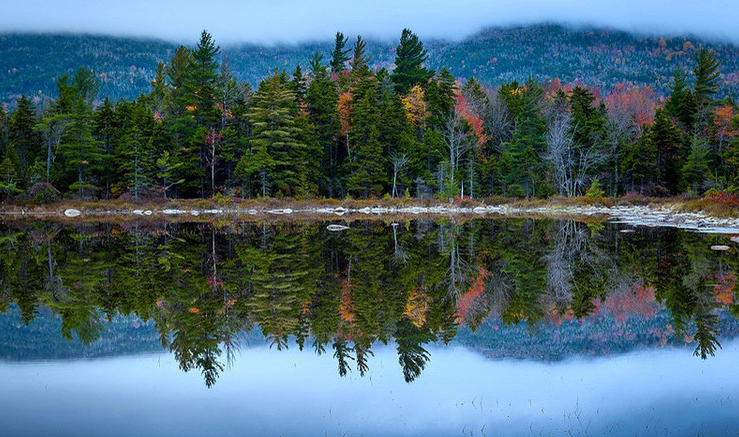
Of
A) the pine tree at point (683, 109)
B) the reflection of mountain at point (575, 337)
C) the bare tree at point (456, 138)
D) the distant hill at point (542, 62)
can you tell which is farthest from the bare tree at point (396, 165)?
the distant hill at point (542, 62)

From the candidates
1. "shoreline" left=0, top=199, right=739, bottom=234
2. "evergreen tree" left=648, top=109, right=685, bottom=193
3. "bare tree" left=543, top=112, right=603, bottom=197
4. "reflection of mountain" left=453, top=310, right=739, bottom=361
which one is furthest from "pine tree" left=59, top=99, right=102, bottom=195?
"evergreen tree" left=648, top=109, right=685, bottom=193

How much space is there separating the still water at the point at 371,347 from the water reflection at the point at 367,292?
2.2 inches

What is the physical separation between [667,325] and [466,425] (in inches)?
186

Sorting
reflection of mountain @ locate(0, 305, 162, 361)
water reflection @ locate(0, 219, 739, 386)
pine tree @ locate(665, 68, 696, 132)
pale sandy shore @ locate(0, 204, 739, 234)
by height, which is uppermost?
pine tree @ locate(665, 68, 696, 132)

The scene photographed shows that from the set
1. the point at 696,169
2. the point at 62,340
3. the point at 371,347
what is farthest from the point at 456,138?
the point at 62,340

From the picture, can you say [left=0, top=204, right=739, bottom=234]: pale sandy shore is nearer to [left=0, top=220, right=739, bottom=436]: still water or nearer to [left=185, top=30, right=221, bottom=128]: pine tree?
[left=185, top=30, right=221, bottom=128]: pine tree

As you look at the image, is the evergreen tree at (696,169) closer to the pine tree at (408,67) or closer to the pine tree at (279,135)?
the pine tree at (408,67)

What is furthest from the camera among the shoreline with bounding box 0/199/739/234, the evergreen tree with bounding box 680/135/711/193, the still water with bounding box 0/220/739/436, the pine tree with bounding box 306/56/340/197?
the pine tree with bounding box 306/56/340/197

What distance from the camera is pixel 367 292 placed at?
11.3 m

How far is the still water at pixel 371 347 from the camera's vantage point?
18.4ft

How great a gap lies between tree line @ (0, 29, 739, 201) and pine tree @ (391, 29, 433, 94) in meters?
2.53

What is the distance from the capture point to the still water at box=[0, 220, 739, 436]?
5605mm

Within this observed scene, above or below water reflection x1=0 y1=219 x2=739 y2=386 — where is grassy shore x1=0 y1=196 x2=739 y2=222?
below

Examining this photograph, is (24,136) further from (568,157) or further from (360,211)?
(568,157)
